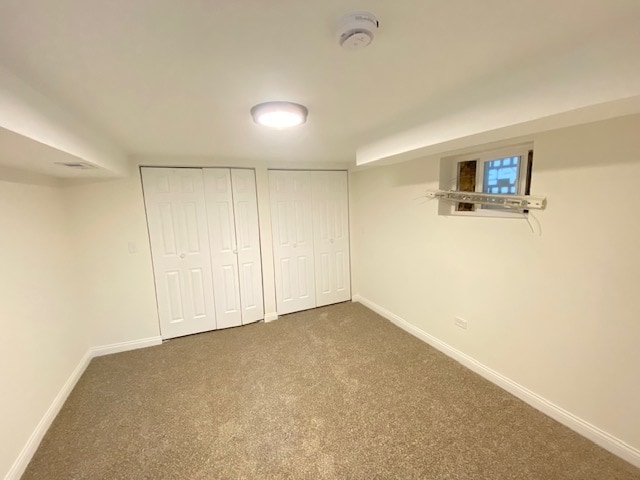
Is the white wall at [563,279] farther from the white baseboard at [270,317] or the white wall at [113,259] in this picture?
the white wall at [113,259]

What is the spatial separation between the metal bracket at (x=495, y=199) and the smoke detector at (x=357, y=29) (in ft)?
5.39

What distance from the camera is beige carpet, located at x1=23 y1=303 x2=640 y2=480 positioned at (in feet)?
5.22

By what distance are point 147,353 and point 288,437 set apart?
2.02 meters

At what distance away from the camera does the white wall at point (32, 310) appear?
1.66 metres

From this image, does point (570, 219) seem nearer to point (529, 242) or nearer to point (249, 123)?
point (529, 242)

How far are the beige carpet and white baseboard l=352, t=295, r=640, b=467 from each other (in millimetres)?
55

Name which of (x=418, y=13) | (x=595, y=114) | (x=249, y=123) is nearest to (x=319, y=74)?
(x=418, y=13)

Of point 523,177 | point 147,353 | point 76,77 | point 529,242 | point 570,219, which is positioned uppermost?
point 76,77

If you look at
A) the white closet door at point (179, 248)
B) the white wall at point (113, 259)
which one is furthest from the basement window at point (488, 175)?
the white wall at point (113, 259)

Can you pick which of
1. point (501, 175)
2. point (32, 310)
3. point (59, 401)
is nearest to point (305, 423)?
point (59, 401)

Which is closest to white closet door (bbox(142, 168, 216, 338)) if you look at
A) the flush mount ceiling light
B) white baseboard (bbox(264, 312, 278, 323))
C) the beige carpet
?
the beige carpet

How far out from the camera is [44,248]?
87.2 inches

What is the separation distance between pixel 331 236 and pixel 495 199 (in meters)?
2.23

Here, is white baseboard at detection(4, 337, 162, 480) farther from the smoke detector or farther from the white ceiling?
the smoke detector
